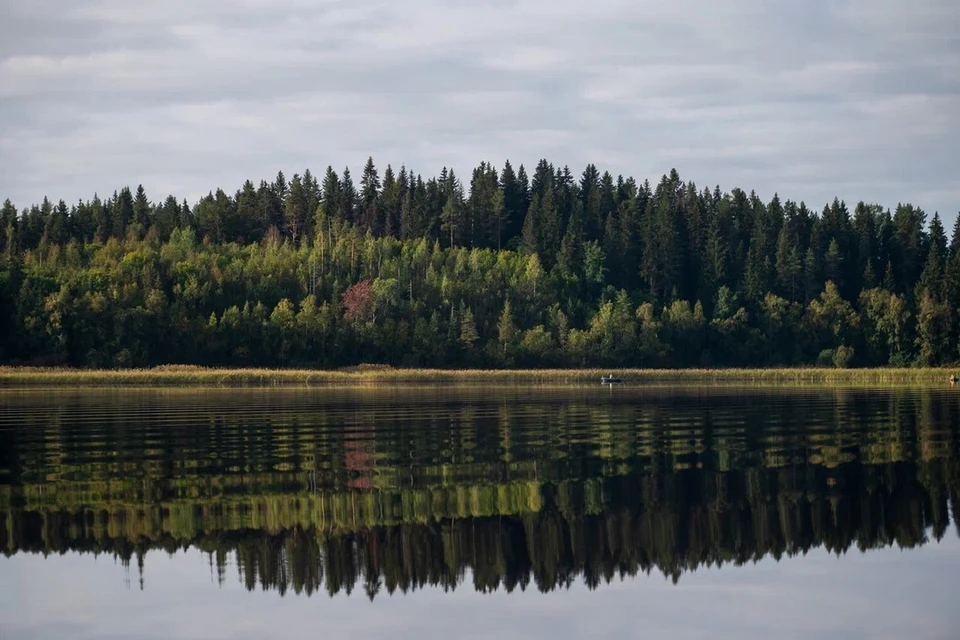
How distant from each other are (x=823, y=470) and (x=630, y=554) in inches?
520

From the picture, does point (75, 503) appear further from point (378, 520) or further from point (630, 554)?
point (630, 554)

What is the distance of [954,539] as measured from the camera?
25141mm

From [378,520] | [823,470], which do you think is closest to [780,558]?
[378,520]

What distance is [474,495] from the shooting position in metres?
30.7

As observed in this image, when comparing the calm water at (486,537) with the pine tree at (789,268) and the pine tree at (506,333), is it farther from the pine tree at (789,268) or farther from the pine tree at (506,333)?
the pine tree at (789,268)

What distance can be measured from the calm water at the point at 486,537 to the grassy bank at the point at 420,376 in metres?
79.0

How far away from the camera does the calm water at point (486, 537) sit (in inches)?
789

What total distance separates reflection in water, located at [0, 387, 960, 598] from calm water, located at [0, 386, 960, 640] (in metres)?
0.10

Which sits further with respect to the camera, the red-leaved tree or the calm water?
the red-leaved tree

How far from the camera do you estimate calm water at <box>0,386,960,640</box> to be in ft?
65.7

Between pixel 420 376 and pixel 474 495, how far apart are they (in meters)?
111

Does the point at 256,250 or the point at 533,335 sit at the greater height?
the point at 256,250

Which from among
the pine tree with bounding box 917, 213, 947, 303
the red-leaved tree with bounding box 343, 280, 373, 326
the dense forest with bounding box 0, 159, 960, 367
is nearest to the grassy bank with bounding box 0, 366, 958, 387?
the dense forest with bounding box 0, 159, 960, 367

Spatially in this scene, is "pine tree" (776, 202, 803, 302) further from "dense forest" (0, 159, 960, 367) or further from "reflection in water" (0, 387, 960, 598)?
"reflection in water" (0, 387, 960, 598)
